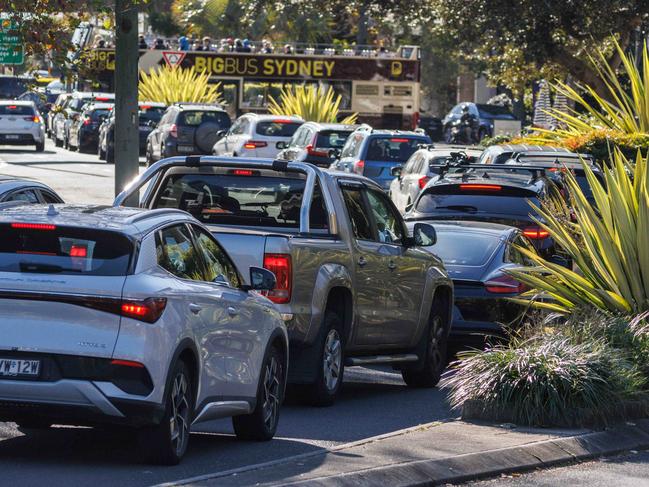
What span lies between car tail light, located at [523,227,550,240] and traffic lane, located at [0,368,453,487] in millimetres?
4144

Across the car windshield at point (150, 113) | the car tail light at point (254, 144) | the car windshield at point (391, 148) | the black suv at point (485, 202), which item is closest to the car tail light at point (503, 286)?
the black suv at point (485, 202)

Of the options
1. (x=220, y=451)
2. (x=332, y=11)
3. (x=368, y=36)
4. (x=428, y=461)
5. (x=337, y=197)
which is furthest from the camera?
(x=368, y=36)

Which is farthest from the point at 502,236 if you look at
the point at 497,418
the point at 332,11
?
the point at 332,11

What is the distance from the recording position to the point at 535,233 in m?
17.2

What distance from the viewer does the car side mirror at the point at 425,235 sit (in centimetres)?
1327

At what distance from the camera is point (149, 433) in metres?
8.36

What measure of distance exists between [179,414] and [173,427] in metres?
0.12

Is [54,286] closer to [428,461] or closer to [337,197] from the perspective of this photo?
[428,461]

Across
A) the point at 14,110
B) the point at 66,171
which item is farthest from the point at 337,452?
the point at 14,110

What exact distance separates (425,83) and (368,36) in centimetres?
1148

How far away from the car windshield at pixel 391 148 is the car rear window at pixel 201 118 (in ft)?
37.1

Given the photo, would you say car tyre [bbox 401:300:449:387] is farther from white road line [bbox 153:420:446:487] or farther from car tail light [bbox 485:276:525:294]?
white road line [bbox 153:420:446:487]

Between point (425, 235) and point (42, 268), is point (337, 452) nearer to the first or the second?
point (42, 268)

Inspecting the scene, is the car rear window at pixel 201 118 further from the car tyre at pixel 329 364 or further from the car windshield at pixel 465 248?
the car tyre at pixel 329 364
